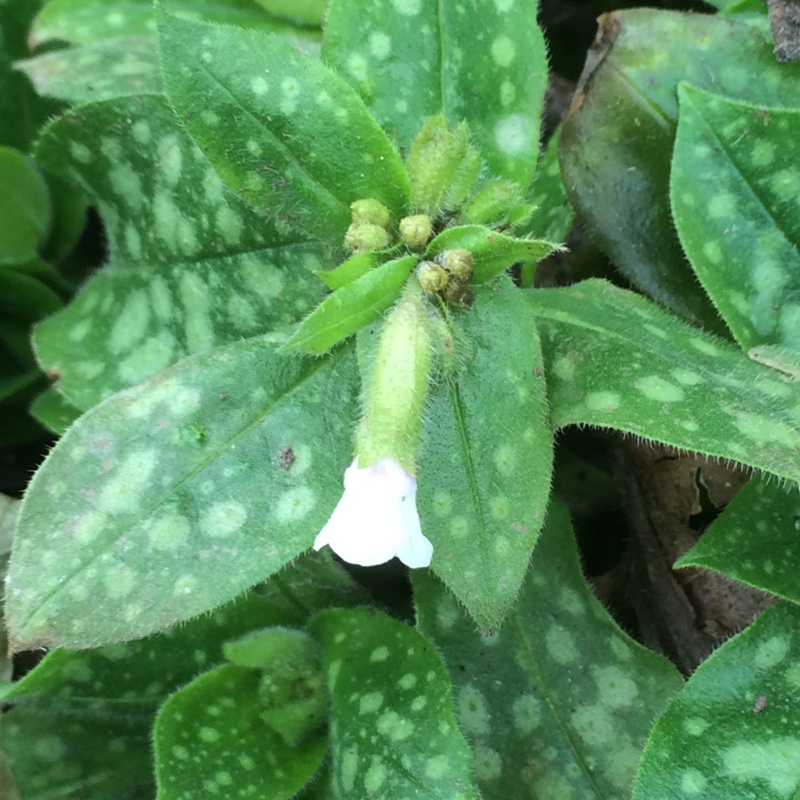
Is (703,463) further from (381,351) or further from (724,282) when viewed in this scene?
(381,351)

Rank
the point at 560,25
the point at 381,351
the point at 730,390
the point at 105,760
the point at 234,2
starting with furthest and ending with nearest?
the point at 560,25, the point at 234,2, the point at 105,760, the point at 730,390, the point at 381,351

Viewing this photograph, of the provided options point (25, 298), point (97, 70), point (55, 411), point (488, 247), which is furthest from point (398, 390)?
point (25, 298)

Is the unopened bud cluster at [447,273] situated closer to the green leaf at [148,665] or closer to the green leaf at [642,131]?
the green leaf at [642,131]

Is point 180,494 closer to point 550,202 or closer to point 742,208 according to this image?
point 550,202

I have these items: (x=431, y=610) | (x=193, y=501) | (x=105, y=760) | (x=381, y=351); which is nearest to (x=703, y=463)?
(x=431, y=610)

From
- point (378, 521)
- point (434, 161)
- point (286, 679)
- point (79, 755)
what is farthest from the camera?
point (79, 755)

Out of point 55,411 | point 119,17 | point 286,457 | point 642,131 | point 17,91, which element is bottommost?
point 55,411
